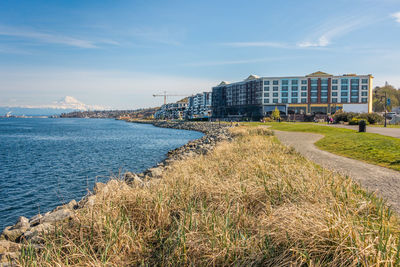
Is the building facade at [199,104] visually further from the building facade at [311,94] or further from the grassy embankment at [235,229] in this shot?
the grassy embankment at [235,229]

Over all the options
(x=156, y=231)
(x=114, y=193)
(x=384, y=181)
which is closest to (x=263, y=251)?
(x=156, y=231)

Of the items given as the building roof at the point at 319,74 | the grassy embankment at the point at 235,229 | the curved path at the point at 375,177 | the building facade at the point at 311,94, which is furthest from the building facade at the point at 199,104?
the grassy embankment at the point at 235,229

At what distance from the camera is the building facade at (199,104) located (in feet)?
481

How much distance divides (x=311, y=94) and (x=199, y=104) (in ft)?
270

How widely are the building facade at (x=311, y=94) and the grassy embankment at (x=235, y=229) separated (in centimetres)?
8074

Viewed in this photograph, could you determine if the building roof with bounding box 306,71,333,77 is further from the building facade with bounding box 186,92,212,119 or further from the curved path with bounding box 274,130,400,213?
the curved path with bounding box 274,130,400,213

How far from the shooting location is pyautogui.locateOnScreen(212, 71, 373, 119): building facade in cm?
8244

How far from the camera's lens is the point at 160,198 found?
5660 mm

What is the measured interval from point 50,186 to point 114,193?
10803 millimetres

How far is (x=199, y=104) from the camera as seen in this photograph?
160 m

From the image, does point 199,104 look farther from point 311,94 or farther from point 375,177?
point 375,177

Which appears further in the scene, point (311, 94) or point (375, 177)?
point (311, 94)

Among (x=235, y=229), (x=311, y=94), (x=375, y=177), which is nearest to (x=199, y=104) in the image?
(x=311, y=94)

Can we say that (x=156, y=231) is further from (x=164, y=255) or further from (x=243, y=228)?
(x=243, y=228)
